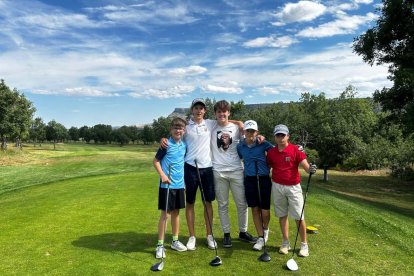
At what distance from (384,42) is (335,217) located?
15907 mm

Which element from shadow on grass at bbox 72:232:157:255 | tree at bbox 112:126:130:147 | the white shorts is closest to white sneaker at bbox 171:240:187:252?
shadow on grass at bbox 72:232:157:255

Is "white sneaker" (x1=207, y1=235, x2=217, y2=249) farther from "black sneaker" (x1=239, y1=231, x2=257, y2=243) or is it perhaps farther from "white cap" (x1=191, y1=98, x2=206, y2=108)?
"white cap" (x1=191, y1=98, x2=206, y2=108)

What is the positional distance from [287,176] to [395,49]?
727 inches

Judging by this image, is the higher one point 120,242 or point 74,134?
point 74,134

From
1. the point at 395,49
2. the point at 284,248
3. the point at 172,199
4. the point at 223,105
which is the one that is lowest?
the point at 284,248

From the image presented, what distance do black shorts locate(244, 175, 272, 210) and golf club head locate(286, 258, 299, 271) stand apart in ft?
3.92

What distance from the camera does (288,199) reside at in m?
6.28

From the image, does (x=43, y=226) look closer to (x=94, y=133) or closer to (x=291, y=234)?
(x=291, y=234)

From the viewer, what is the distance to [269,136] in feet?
107

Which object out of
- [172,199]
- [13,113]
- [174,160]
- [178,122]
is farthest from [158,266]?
[13,113]

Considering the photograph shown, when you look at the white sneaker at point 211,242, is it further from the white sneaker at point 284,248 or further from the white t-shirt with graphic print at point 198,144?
the white t-shirt with graphic print at point 198,144

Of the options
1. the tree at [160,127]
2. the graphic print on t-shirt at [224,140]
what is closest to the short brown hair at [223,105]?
the graphic print on t-shirt at [224,140]

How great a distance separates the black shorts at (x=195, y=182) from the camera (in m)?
6.46

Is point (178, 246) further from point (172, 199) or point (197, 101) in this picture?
point (197, 101)
